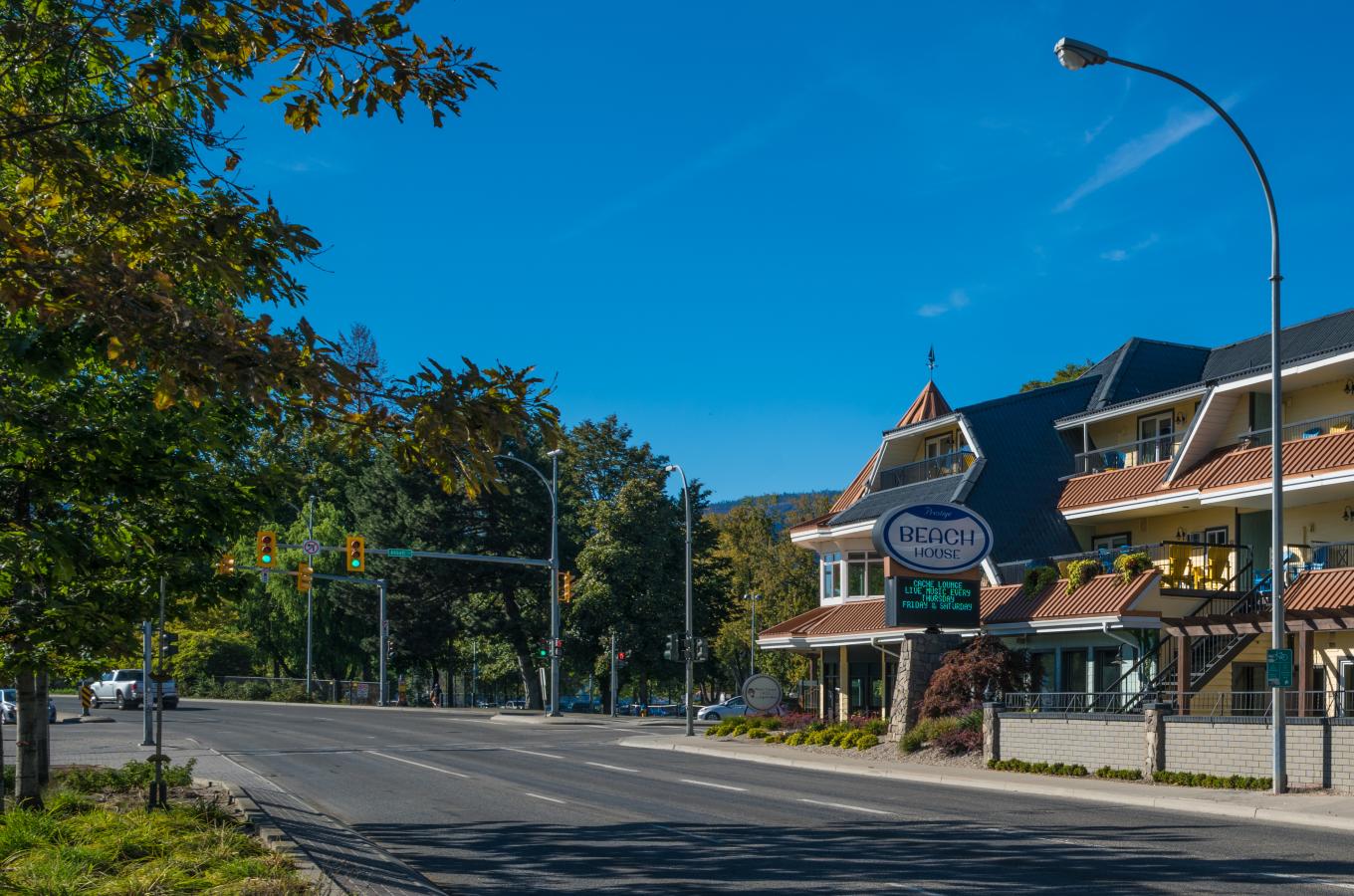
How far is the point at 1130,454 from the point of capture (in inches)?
1425

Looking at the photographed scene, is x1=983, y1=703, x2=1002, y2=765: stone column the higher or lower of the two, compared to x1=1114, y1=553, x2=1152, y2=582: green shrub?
lower

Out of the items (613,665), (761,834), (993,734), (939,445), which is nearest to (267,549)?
(613,665)

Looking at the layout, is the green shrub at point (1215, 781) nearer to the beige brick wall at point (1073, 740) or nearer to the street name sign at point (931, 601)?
the beige brick wall at point (1073, 740)

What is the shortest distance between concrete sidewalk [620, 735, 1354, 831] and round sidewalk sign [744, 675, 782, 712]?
4.12m

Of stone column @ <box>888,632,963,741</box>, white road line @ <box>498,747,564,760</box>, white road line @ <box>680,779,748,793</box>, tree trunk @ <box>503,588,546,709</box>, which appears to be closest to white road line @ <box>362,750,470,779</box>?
white road line @ <box>498,747,564,760</box>

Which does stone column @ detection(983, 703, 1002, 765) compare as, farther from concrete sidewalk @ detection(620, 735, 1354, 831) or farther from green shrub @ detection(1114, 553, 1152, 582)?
green shrub @ detection(1114, 553, 1152, 582)

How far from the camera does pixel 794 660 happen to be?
83375 millimetres

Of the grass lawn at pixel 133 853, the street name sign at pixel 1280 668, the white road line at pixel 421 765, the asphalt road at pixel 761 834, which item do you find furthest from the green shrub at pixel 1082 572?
the grass lawn at pixel 133 853

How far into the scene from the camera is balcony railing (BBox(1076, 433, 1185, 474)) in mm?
34594

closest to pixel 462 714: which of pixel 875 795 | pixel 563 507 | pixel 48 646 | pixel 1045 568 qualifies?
pixel 563 507

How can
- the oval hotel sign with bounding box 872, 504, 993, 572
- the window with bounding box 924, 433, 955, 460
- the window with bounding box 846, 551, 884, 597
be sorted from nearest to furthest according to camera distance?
the oval hotel sign with bounding box 872, 504, 993, 572
the window with bounding box 924, 433, 955, 460
the window with bounding box 846, 551, 884, 597

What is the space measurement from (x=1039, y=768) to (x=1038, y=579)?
7681 millimetres

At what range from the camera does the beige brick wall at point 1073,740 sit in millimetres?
25312

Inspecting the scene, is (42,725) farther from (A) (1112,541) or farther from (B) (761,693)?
(A) (1112,541)
